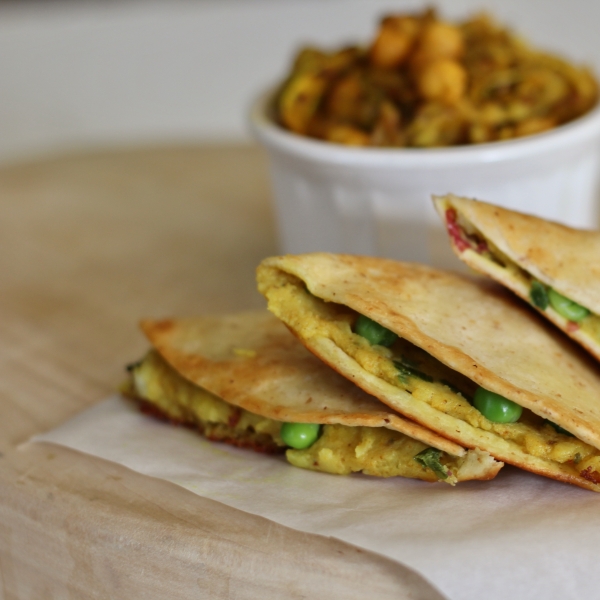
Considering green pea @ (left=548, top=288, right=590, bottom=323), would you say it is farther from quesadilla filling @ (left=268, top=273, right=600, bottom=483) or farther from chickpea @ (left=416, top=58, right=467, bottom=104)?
chickpea @ (left=416, top=58, right=467, bottom=104)

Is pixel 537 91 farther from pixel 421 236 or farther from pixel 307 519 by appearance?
pixel 307 519

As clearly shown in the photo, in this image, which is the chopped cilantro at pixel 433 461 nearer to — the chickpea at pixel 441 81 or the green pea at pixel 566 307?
the green pea at pixel 566 307

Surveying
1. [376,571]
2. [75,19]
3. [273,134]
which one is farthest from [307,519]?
[75,19]

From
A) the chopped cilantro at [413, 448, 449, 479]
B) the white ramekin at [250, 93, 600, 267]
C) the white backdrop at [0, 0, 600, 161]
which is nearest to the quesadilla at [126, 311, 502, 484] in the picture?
the chopped cilantro at [413, 448, 449, 479]

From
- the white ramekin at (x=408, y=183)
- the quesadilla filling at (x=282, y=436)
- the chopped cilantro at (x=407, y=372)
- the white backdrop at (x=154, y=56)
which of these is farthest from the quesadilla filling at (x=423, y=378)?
the white backdrop at (x=154, y=56)

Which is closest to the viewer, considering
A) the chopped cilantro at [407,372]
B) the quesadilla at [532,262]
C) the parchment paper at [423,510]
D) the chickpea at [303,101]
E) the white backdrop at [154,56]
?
the parchment paper at [423,510]

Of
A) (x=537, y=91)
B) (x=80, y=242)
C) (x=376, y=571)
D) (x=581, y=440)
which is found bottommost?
(x=80, y=242)

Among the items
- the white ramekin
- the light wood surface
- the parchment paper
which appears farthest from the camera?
the white ramekin
